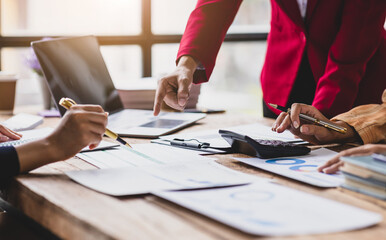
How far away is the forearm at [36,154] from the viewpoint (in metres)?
0.99

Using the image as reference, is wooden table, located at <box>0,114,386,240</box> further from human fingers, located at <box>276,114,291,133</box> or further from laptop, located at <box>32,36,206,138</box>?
laptop, located at <box>32,36,206,138</box>

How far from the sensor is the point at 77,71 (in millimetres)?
1684

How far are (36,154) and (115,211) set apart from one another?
12.7 inches

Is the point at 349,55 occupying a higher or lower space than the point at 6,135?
higher

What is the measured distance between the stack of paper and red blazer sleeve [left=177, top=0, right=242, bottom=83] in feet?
2.59

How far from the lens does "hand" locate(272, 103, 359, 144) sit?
1292mm

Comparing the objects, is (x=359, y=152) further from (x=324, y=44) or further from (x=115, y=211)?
(x=324, y=44)

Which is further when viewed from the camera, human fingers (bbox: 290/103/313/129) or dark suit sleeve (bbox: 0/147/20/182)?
human fingers (bbox: 290/103/313/129)

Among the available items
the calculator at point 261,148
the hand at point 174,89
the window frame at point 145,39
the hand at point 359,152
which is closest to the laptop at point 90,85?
the hand at point 174,89

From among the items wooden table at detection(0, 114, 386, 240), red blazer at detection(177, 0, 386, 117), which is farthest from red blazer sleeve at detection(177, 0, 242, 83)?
wooden table at detection(0, 114, 386, 240)

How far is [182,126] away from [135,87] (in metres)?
0.50

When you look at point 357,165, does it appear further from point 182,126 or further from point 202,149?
point 182,126

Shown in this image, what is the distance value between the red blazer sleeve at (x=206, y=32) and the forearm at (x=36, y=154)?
655 millimetres

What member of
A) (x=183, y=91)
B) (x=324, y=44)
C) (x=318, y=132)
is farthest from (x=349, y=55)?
(x=183, y=91)
